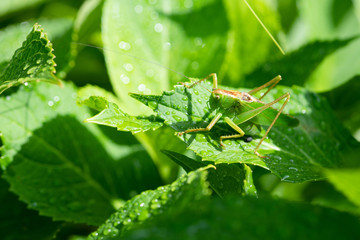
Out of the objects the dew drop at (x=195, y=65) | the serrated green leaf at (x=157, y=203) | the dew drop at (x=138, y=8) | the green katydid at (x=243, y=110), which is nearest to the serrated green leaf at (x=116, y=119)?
the serrated green leaf at (x=157, y=203)

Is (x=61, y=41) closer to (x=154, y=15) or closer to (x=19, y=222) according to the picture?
(x=154, y=15)

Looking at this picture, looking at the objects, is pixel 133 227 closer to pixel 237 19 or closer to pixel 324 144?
pixel 324 144

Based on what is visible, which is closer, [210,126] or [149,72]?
[210,126]

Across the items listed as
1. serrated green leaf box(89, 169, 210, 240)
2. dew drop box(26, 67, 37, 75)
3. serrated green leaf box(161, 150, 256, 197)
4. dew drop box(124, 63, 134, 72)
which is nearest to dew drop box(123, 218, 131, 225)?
serrated green leaf box(89, 169, 210, 240)

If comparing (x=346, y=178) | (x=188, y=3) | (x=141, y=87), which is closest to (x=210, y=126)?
(x=141, y=87)

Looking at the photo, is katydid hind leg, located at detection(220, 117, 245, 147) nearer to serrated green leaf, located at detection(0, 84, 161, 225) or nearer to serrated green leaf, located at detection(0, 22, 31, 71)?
serrated green leaf, located at detection(0, 84, 161, 225)

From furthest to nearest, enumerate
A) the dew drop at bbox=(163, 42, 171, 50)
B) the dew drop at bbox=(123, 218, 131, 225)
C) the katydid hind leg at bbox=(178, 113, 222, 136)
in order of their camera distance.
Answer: the dew drop at bbox=(163, 42, 171, 50) → the katydid hind leg at bbox=(178, 113, 222, 136) → the dew drop at bbox=(123, 218, 131, 225)
